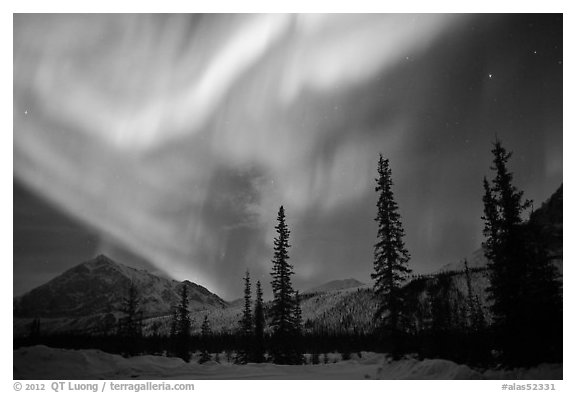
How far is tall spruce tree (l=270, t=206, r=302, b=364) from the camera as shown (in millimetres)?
28516

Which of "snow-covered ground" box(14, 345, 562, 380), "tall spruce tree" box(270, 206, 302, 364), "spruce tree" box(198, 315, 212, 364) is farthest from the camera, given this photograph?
"spruce tree" box(198, 315, 212, 364)

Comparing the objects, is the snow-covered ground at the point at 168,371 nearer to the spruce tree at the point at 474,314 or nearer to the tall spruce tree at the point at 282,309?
the tall spruce tree at the point at 282,309

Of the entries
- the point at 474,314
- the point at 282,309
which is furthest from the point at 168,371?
the point at 474,314

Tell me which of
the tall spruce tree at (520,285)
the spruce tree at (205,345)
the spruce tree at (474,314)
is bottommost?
the spruce tree at (205,345)

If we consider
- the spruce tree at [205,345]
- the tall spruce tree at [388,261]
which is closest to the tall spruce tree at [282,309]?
the tall spruce tree at [388,261]

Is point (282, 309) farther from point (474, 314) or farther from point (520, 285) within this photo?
point (474, 314)

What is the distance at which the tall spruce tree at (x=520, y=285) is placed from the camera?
15.1 meters

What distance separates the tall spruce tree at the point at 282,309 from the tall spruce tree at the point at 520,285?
1565 centimetres

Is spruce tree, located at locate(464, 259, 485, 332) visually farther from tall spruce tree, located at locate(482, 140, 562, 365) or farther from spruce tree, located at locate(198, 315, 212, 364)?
spruce tree, located at locate(198, 315, 212, 364)

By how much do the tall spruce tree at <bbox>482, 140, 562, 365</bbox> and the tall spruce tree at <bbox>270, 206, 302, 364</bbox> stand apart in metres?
15.6

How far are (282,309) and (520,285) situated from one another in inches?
707

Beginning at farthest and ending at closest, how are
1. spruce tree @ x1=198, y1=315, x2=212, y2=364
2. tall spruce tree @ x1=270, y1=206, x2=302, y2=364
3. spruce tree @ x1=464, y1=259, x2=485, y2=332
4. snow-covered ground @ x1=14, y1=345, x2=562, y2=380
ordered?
spruce tree @ x1=198, y1=315, x2=212, y2=364 → spruce tree @ x1=464, y1=259, x2=485, y2=332 → tall spruce tree @ x1=270, y1=206, x2=302, y2=364 → snow-covered ground @ x1=14, y1=345, x2=562, y2=380

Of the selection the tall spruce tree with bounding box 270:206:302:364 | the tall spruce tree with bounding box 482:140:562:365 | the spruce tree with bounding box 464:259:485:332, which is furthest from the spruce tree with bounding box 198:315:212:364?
the tall spruce tree with bounding box 482:140:562:365

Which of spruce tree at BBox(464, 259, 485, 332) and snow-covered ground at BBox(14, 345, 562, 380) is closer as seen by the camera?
Answer: snow-covered ground at BBox(14, 345, 562, 380)
